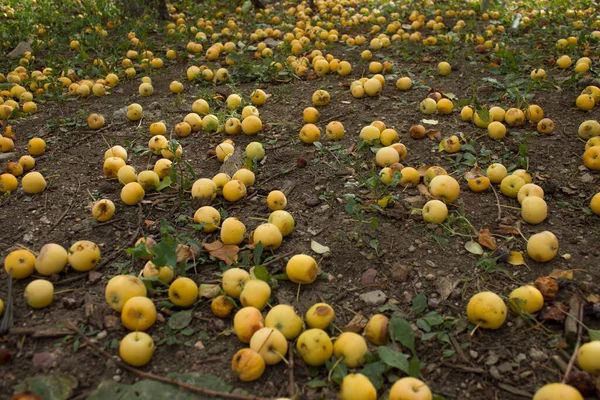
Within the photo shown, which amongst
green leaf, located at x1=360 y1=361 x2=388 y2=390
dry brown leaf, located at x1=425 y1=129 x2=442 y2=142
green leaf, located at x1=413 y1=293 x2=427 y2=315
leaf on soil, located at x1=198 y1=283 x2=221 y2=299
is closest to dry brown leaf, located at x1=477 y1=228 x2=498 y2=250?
green leaf, located at x1=413 y1=293 x2=427 y2=315

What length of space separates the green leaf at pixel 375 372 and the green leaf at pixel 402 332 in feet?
0.68

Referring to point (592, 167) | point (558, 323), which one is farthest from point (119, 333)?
point (592, 167)

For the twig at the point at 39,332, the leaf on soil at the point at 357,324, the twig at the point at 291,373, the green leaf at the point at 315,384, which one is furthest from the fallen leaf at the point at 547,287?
the twig at the point at 39,332

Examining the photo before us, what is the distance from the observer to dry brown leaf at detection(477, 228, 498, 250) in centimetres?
333

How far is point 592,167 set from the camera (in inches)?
161

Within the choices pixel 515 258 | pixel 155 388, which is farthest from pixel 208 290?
pixel 515 258

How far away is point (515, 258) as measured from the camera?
10.5 ft

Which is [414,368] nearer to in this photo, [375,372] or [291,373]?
[375,372]

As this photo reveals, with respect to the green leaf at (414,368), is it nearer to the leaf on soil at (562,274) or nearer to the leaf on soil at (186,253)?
the leaf on soil at (562,274)

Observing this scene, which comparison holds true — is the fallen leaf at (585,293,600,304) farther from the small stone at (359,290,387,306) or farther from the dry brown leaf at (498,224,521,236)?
the small stone at (359,290,387,306)

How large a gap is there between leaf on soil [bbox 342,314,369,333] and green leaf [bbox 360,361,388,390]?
281 millimetres

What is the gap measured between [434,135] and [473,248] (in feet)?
5.84

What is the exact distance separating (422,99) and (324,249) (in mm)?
3092

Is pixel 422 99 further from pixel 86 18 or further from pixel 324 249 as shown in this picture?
pixel 86 18
